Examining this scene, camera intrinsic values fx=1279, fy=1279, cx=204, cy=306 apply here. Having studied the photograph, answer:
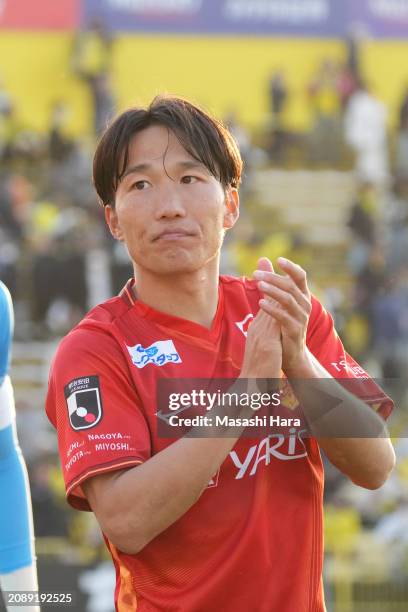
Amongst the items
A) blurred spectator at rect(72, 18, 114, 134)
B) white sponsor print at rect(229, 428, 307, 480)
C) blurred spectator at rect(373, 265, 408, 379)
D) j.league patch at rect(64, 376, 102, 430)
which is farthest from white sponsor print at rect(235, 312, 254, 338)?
blurred spectator at rect(72, 18, 114, 134)

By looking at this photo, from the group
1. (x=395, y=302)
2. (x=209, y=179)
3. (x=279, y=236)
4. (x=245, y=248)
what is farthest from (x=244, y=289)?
(x=279, y=236)

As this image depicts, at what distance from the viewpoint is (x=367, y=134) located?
1903 cm

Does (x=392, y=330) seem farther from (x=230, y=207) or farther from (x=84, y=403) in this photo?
(x=84, y=403)

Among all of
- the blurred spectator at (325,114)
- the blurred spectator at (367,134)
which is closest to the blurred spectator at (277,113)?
the blurred spectator at (325,114)

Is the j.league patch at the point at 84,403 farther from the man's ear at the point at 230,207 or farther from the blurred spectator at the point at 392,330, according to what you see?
the blurred spectator at the point at 392,330

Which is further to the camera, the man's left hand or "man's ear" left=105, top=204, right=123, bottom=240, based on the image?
"man's ear" left=105, top=204, right=123, bottom=240

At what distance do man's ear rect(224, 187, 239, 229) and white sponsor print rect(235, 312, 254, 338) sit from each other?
0.64 feet

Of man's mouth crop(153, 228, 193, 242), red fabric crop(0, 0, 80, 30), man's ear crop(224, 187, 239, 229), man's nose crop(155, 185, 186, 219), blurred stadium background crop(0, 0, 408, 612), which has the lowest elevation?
man's mouth crop(153, 228, 193, 242)

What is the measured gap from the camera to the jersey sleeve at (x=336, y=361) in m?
2.64

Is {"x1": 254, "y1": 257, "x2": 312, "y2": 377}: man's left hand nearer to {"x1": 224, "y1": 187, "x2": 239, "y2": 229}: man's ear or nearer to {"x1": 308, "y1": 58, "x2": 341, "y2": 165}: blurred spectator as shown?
{"x1": 224, "y1": 187, "x2": 239, "y2": 229}: man's ear

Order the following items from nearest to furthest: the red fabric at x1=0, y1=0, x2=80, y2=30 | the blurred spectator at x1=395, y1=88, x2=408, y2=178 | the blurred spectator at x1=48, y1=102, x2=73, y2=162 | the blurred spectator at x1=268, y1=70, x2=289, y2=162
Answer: the blurred spectator at x1=48, y1=102, x2=73, y2=162 → the blurred spectator at x1=395, y1=88, x2=408, y2=178 → the blurred spectator at x1=268, y1=70, x2=289, y2=162 → the red fabric at x1=0, y1=0, x2=80, y2=30

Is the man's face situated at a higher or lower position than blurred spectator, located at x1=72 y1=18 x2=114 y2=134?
lower

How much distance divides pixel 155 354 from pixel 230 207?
0.37 meters

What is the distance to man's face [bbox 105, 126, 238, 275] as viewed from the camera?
8.41 ft
